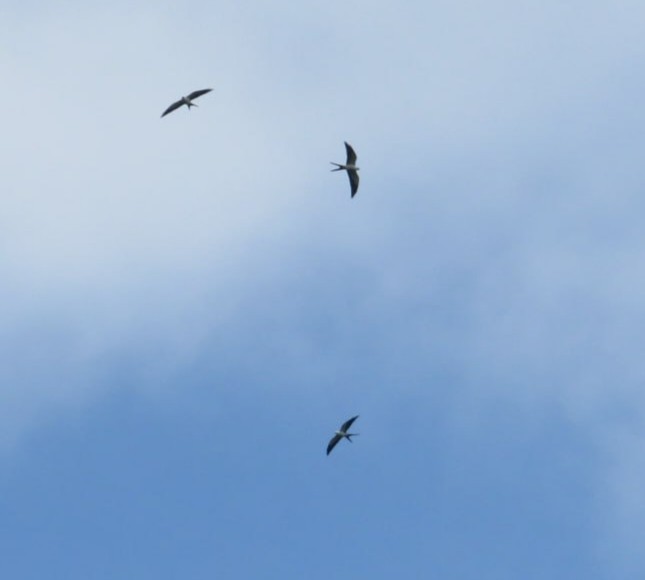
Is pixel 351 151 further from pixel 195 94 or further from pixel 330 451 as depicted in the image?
pixel 330 451

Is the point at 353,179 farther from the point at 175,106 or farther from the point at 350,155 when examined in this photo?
the point at 175,106

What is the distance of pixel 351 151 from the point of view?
140250 mm

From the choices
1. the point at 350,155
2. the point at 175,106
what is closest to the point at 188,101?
the point at 175,106

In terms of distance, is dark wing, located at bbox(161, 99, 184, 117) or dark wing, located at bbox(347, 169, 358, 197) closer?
dark wing, located at bbox(347, 169, 358, 197)

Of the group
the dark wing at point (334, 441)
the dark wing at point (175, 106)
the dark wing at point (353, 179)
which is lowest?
the dark wing at point (334, 441)

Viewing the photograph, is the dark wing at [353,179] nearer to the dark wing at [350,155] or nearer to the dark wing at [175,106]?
the dark wing at [350,155]

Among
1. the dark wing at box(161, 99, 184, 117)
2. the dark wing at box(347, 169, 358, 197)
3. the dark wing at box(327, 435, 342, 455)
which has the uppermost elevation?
the dark wing at box(347, 169, 358, 197)

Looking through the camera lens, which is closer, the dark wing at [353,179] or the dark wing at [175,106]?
the dark wing at [353,179]

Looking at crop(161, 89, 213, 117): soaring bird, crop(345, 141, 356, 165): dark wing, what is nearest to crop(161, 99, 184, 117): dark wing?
crop(161, 89, 213, 117): soaring bird

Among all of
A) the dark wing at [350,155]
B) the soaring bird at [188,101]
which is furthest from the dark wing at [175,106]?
the dark wing at [350,155]

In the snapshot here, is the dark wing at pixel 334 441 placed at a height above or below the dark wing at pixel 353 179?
below

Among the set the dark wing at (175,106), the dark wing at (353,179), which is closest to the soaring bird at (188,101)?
the dark wing at (175,106)

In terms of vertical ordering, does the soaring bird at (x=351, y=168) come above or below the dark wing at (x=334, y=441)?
above

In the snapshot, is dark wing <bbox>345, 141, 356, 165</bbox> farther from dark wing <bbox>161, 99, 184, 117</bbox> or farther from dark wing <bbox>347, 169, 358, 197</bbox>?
dark wing <bbox>161, 99, 184, 117</bbox>
